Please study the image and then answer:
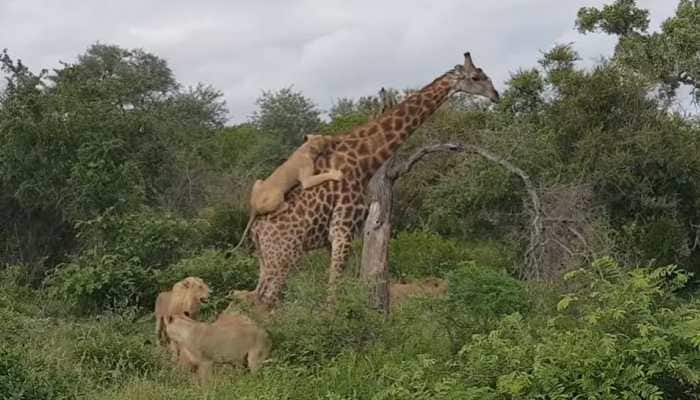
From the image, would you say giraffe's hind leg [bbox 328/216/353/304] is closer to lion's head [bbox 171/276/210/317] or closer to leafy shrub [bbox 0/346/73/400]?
lion's head [bbox 171/276/210/317]

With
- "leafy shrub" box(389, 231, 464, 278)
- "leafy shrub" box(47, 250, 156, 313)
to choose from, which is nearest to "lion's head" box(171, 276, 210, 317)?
"leafy shrub" box(47, 250, 156, 313)

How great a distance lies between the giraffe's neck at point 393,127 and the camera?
36.2ft

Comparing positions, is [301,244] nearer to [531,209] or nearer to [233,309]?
[233,309]

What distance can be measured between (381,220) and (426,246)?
5.33 metres

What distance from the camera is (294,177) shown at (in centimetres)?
1087

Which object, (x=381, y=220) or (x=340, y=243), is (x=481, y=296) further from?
(x=340, y=243)

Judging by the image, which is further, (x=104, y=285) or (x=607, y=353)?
(x=104, y=285)

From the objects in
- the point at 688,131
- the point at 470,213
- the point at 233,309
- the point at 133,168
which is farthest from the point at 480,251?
the point at 233,309

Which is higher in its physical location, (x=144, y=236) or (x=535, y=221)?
(x=535, y=221)

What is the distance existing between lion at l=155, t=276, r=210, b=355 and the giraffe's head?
11.6ft

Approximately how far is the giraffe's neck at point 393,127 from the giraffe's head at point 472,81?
109mm

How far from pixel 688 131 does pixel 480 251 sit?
4.07 meters

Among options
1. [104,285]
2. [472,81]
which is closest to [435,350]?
[472,81]

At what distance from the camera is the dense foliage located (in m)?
6.46
